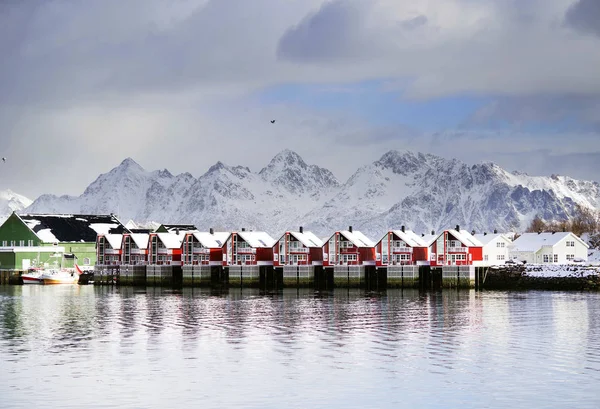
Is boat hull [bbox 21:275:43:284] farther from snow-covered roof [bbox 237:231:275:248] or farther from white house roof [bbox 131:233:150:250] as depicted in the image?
snow-covered roof [bbox 237:231:275:248]

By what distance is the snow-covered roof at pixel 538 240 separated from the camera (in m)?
153

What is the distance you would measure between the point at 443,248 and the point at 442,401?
88.8 m

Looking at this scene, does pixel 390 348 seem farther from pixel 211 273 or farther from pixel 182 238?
pixel 182 238

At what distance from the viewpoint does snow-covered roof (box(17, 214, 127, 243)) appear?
16712 cm

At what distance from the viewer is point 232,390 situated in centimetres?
4091

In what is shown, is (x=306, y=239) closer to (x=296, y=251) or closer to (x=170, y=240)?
(x=296, y=251)

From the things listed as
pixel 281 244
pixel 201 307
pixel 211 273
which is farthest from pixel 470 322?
pixel 211 273

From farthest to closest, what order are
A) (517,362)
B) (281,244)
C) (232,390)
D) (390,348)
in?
(281,244) < (390,348) < (517,362) < (232,390)

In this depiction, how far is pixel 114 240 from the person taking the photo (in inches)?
6294

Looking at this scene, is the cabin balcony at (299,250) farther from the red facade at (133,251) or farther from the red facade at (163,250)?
the red facade at (133,251)

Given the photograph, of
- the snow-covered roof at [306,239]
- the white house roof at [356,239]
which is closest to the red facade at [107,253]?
the snow-covered roof at [306,239]

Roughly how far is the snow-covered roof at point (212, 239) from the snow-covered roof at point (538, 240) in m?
46.1

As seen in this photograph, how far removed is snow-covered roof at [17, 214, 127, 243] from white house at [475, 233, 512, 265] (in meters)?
64.5

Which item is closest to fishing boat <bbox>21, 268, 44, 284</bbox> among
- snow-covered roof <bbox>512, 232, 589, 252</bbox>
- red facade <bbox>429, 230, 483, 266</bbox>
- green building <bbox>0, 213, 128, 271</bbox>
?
green building <bbox>0, 213, 128, 271</bbox>
